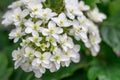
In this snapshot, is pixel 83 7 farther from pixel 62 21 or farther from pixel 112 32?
pixel 112 32

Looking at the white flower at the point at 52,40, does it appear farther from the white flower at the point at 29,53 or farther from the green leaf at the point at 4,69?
the green leaf at the point at 4,69

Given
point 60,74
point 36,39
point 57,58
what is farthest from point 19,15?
point 60,74

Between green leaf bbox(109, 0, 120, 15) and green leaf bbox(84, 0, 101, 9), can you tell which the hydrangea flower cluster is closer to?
green leaf bbox(84, 0, 101, 9)

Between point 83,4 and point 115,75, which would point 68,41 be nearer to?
point 83,4

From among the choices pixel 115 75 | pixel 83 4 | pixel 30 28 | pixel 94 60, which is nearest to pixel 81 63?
pixel 94 60

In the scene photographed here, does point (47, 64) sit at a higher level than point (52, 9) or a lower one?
lower

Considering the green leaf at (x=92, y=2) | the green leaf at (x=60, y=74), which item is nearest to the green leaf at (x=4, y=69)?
the green leaf at (x=60, y=74)

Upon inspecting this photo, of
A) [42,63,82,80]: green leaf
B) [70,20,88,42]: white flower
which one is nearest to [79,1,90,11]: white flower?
[70,20,88,42]: white flower
